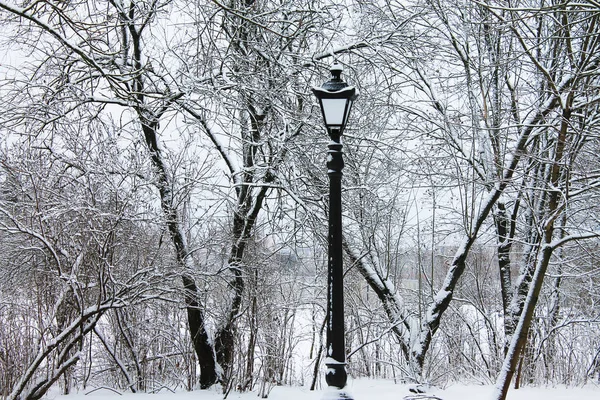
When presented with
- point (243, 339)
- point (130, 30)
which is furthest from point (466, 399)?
point (130, 30)

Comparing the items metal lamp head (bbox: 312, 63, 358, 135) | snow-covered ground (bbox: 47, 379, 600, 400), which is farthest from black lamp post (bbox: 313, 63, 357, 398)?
snow-covered ground (bbox: 47, 379, 600, 400)

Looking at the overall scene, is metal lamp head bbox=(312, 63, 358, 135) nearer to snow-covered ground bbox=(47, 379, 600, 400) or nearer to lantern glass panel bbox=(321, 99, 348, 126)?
lantern glass panel bbox=(321, 99, 348, 126)

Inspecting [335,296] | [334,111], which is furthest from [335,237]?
[334,111]

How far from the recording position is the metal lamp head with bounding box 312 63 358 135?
479 centimetres

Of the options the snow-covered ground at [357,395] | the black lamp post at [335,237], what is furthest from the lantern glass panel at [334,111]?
the snow-covered ground at [357,395]

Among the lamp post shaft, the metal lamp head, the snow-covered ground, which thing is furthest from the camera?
the snow-covered ground

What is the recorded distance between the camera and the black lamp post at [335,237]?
15.4ft

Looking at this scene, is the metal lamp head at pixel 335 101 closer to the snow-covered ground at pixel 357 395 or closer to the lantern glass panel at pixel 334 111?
the lantern glass panel at pixel 334 111

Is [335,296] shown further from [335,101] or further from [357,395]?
[357,395]

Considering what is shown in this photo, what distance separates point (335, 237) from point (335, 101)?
1.24 meters

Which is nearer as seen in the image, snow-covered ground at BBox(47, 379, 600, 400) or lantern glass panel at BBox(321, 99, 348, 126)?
lantern glass panel at BBox(321, 99, 348, 126)

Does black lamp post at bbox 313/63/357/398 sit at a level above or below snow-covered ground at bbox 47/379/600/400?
above

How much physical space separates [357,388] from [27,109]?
7.89 m

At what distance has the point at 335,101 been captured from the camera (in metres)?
4.82
